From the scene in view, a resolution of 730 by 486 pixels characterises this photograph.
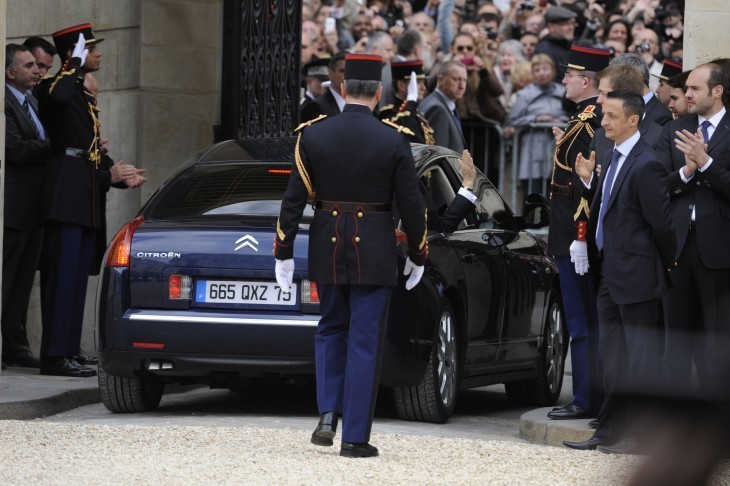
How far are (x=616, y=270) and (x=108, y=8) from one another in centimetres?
800

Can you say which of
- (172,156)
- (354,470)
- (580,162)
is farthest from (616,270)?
(172,156)

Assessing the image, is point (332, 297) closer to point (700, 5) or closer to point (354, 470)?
point (354, 470)

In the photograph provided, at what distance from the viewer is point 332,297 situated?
8617 millimetres

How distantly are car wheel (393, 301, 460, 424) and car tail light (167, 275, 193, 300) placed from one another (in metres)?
1.37

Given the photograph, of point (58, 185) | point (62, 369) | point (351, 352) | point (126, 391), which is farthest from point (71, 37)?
point (351, 352)

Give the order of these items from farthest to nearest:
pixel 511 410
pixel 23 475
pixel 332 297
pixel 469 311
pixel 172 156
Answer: pixel 172 156 < pixel 511 410 < pixel 469 311 < pixel 332 297 < pixel 23 475

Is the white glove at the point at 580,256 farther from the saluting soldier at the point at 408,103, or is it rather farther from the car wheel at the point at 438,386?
the saluting soldier at the point at 408,103

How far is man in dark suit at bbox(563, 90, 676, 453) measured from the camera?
8.95 m

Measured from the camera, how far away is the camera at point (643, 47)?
62.2ft

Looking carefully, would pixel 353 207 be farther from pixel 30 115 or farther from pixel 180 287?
pixel 30 115

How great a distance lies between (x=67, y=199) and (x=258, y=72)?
3.52 m

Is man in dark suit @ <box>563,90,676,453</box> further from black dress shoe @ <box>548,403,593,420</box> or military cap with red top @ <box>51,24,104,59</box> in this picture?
military cap with red top @ <box>51,24,104,59</box>

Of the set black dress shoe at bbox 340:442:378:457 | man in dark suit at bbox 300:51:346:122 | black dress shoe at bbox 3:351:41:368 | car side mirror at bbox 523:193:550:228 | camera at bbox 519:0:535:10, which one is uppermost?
camera at bbox 519:0:535:10

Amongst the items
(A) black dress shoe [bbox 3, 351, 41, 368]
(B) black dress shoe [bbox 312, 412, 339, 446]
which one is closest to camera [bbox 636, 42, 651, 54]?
(A) black dress shoe [bbox 3, 351, 41, 368]
